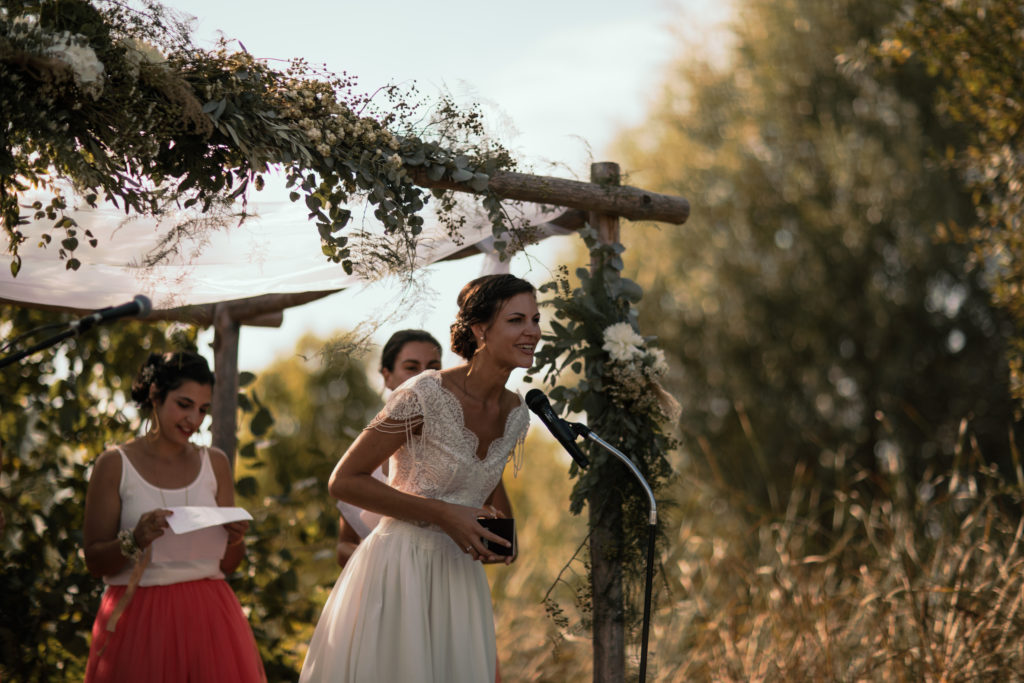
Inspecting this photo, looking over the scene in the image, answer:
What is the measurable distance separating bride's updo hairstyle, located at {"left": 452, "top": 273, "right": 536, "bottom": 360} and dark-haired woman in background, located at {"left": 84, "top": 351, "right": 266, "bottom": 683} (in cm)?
122

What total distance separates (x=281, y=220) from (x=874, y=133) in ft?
31.7

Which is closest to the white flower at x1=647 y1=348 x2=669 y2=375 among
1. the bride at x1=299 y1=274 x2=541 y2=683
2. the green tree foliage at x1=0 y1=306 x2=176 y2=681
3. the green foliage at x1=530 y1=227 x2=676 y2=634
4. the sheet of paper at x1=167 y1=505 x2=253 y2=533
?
the green foliage at x1=530 y1=227 x2=676 y2=634

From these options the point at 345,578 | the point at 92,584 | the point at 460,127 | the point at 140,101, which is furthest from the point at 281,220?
the point at 92,584

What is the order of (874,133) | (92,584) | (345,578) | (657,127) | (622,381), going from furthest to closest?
1. (657,127)
2. (874,133)
3. (92,584)
4. (622,381)
5. (345,578)

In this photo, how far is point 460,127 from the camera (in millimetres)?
3469

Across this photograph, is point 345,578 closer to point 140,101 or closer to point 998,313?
point 140,101

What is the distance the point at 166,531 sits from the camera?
12.9ft

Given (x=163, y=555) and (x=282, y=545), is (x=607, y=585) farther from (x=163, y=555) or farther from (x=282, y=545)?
(x=282, y=545)

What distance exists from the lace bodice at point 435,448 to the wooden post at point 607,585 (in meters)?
0.79

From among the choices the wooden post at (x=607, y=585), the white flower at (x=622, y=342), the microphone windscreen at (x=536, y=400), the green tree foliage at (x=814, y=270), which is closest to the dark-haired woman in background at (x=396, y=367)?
the white flower at (x=622, y=342)

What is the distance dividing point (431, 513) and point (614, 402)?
1116 mm

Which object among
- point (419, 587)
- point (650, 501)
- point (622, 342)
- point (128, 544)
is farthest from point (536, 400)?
point (128, 544)

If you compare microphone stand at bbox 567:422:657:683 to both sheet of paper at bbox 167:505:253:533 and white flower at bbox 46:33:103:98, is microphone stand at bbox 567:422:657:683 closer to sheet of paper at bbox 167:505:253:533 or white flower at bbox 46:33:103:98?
sheet of paper at bbox 167:505:253:533

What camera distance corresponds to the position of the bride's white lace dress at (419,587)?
10.5ft
